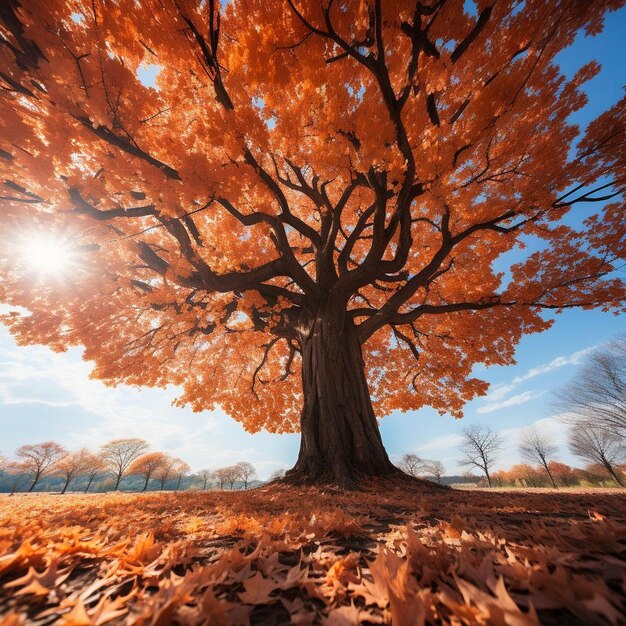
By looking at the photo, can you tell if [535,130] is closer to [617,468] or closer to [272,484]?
[272,484]

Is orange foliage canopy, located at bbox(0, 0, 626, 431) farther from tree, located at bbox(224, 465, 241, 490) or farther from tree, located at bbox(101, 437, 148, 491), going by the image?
tree, located at bbox(224, 465, 241, 490)

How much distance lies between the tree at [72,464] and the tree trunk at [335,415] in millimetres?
68085

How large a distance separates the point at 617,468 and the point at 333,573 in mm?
51379

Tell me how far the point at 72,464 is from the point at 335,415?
71.6 meters

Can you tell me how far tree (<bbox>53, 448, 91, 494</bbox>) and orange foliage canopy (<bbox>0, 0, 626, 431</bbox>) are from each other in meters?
65.4

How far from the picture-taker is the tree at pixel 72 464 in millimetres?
52406

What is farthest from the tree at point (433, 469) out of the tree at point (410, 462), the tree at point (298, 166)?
the tree at point (298, 166)

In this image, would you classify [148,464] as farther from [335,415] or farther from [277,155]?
[277,155]

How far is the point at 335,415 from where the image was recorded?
5.46m

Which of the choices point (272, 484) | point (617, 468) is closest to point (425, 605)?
point (272, 484)

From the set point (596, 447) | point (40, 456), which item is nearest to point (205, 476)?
point (40, 456)

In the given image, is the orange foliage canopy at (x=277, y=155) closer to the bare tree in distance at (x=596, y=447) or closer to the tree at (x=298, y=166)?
the tree at (x=298, y=166)

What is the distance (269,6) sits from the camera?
411 cm

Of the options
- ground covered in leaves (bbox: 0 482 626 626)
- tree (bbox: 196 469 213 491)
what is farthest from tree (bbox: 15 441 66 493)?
ground covered in leaves (bbox: 0 482 626 626)
